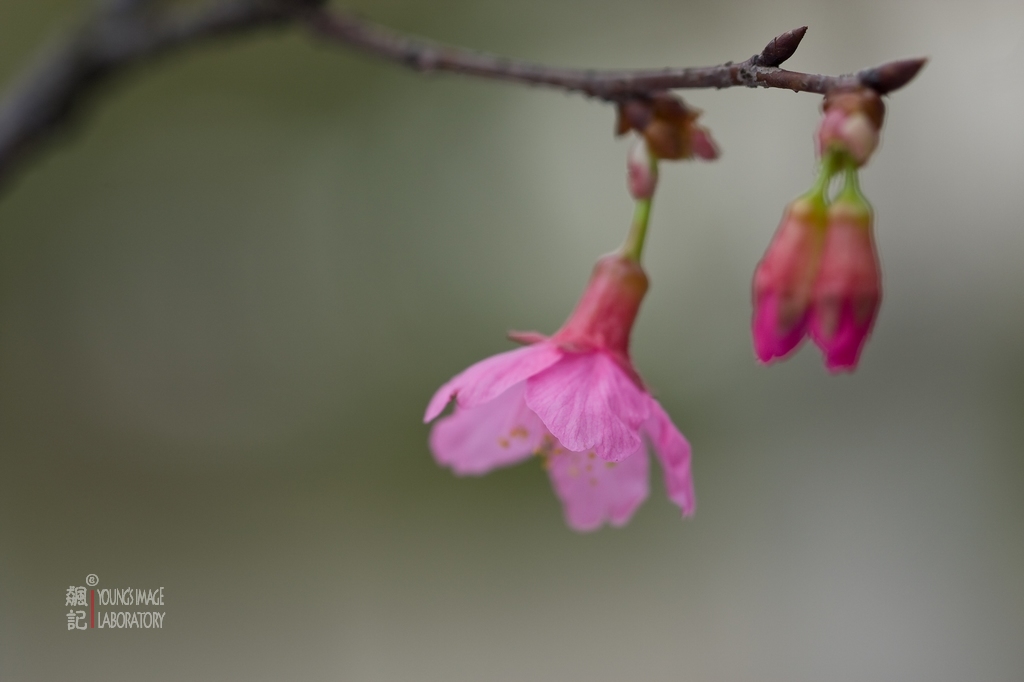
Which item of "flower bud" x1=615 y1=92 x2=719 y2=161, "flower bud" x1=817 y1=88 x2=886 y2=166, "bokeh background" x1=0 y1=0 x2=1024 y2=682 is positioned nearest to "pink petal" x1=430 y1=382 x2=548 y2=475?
"flower bud" x1=615 y1=92 x2=719 y2=161

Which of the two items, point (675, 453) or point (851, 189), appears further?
point (675, 453)

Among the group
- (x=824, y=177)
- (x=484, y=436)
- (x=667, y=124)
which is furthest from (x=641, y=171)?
(x=484, y=436)

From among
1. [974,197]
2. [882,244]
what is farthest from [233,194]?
[974,197]

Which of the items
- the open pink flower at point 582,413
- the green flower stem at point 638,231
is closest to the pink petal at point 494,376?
the open pink flower at point 582,413

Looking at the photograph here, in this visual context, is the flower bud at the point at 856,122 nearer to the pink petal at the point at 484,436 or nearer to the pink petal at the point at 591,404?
the pink petal at the point at 591,404

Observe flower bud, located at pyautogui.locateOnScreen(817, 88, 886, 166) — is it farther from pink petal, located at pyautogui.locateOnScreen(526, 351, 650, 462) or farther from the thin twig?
pink petal, located at pyautogui.locateOnScreen(526, 351, 650, 462)

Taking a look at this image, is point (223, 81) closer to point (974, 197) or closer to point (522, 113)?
point (522, 113)

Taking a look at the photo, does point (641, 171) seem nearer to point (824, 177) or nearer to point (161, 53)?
point (824, 177)
